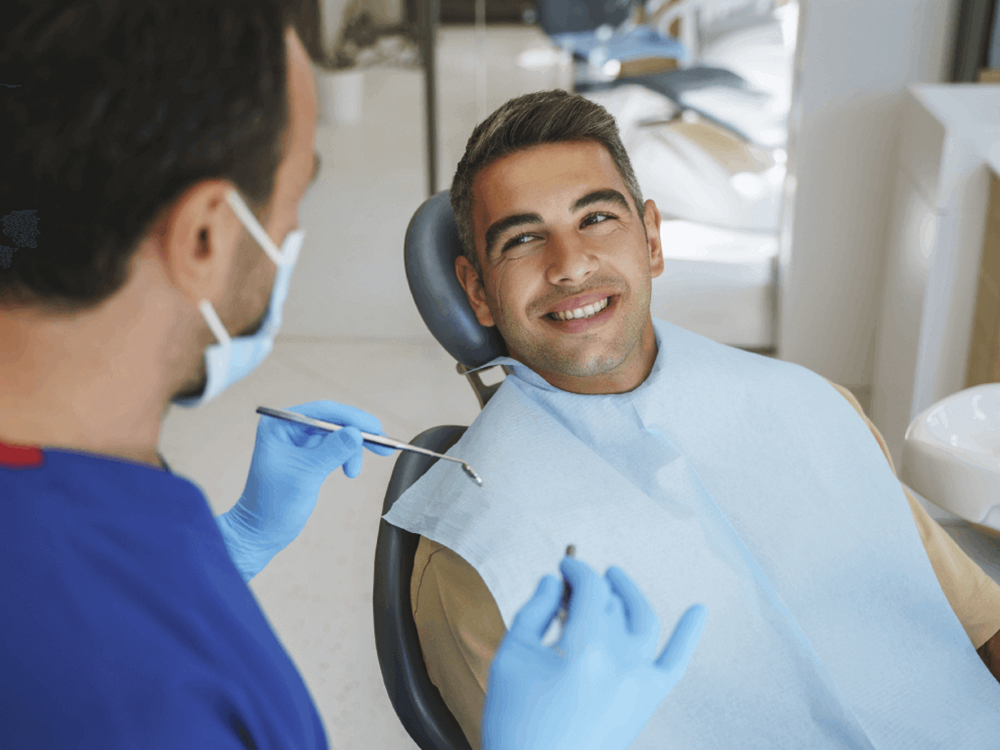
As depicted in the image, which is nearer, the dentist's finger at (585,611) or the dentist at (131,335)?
the dentist at (131,335)

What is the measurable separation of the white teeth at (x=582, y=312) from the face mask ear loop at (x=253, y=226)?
707 millimetres

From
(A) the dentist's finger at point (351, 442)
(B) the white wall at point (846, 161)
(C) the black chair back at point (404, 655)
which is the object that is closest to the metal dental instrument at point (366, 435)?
(A) the dentist's finger at point (351, 442)

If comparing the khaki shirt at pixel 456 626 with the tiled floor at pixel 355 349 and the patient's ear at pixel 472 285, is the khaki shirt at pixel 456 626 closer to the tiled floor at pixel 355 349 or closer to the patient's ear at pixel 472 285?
the patient's ear at pixel 472 285

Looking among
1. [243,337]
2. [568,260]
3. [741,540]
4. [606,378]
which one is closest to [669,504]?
[741,540]

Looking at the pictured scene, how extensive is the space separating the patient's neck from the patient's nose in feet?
0.48

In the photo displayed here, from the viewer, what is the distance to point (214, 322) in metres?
0.58

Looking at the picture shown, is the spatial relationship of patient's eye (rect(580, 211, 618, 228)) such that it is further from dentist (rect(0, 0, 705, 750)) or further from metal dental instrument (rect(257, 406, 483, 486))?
dentist (rect(0, 0, 705, 750))

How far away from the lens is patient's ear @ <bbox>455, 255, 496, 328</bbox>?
1.27 metres

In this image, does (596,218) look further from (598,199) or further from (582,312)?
(582,312)

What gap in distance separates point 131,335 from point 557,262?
31.1 inches

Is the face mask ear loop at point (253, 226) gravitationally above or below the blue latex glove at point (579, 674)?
above

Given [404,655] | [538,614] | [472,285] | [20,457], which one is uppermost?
[20,457]

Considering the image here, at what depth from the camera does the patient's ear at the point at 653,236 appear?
144cm

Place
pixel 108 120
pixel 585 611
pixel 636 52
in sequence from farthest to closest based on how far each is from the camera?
1. pixel 636 52
2. pixel 585 611
3. pixel 108 120
